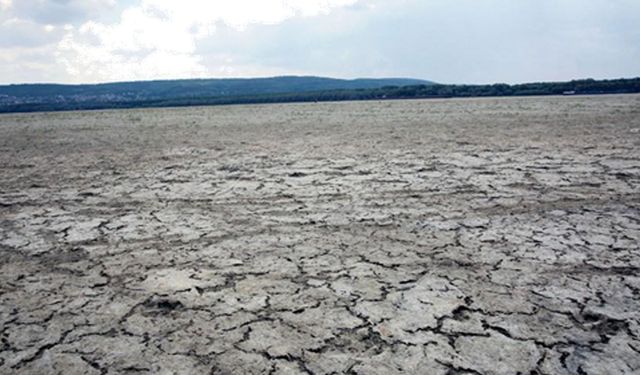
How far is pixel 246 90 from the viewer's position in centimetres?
9575

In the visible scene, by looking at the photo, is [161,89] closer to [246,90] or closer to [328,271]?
[246,90]

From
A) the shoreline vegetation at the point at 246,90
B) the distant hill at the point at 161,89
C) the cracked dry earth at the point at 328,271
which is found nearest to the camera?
the cracked dry earth at the point at 328,271

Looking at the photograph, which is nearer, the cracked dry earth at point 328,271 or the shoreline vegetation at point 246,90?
the cracked dry earth at point 328,271

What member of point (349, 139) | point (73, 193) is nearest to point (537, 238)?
point (73, 193)

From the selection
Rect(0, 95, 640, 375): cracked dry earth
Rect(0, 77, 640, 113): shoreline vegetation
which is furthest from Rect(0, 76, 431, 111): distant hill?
Rect(0, 95, 640, 375): cracked dry earth

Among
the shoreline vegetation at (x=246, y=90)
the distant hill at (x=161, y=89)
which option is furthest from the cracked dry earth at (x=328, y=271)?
the distant hill at (x=161, y=89)

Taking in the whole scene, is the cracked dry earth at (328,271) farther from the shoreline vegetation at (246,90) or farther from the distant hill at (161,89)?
the distant hill at (161,89)

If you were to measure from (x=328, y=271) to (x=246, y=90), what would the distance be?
317 ft

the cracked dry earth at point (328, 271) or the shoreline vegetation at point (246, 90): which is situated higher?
the shoreline vegetation at point (246, 90)

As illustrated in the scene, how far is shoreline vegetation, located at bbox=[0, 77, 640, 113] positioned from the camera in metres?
36.9

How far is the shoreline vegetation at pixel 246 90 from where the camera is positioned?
36.9m

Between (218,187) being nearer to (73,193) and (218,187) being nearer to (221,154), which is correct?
(73,193)

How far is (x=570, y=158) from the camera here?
6.52 meters

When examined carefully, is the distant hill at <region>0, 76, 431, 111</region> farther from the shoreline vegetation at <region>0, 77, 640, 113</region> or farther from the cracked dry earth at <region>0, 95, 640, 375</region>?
the cracked dry earth at <region>0, 95, 640, 375</region>
